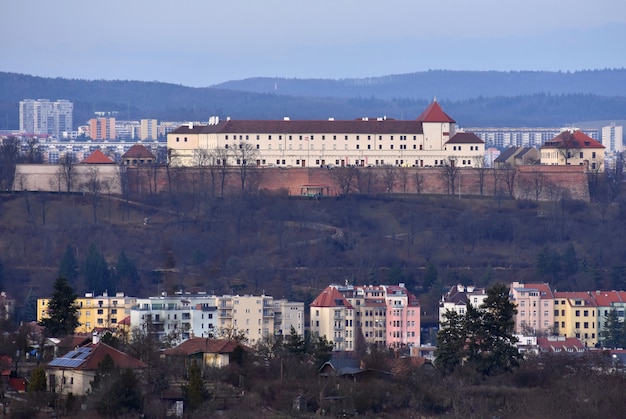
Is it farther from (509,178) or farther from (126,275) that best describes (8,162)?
(509,178)

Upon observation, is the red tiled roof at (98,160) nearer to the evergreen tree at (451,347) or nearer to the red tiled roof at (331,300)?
the red tiled roof at (331,300)

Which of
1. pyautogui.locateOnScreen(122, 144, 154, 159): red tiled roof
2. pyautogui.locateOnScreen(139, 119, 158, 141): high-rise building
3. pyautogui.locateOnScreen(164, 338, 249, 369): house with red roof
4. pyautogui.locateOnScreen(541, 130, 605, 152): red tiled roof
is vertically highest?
pyautogui.locateOnScreen(139, 119, 158, 141): high-rise building

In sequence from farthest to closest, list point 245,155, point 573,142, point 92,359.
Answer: point 573,142 → point 245,155 → point 92,359

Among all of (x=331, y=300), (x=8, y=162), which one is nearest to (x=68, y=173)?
(x=8, y=162)

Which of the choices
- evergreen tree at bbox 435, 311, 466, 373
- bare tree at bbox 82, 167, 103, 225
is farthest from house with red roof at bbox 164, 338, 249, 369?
bare tree at bbox 82, 167, 103, 225

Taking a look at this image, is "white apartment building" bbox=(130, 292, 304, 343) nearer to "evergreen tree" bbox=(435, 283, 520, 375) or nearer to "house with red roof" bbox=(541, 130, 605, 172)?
"evergreen tree" bbox=(435, 283, 520, 375)

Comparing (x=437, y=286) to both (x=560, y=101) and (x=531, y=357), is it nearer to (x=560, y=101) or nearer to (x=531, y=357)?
(x=531, y=357)
